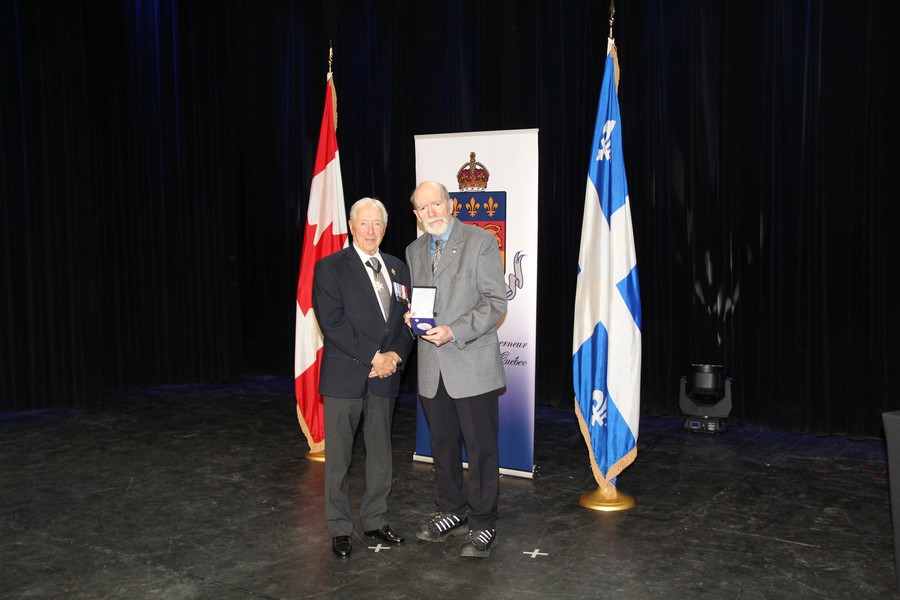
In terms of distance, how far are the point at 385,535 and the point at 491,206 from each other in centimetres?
207

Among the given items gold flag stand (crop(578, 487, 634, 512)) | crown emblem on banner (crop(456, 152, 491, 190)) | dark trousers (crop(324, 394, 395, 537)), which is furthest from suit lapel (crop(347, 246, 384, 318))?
gold flag stand (crop(578, 487, 634, 512))

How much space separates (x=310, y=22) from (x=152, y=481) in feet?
17.9

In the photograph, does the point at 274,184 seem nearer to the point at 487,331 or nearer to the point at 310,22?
the point at 310,22

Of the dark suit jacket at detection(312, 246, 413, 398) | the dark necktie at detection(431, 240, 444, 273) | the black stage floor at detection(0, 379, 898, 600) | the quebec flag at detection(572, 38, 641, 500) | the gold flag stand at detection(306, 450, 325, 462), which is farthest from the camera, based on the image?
the gold flag stand at detection(306, 450, 325, 462)

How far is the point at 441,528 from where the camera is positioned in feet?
12.3

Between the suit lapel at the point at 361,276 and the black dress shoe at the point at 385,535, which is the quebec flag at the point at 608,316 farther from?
the suit lapel at the point at 361,276

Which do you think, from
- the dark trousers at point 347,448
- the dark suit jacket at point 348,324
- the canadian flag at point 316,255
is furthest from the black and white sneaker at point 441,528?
the canadian flag at point 316,255

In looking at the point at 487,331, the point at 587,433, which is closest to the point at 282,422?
the point at 587,433

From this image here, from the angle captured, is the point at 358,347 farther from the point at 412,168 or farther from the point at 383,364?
the point at 412,168

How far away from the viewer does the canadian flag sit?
211 inches

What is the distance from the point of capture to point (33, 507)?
436cm

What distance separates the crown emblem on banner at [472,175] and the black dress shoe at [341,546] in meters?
2.24

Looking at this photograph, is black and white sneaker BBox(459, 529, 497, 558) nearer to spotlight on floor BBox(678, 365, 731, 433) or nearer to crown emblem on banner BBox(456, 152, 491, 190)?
crown emblem on banner BBox(456, 152, 491, 190)

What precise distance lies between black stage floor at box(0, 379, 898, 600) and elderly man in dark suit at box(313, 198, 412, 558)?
1.22 feet
